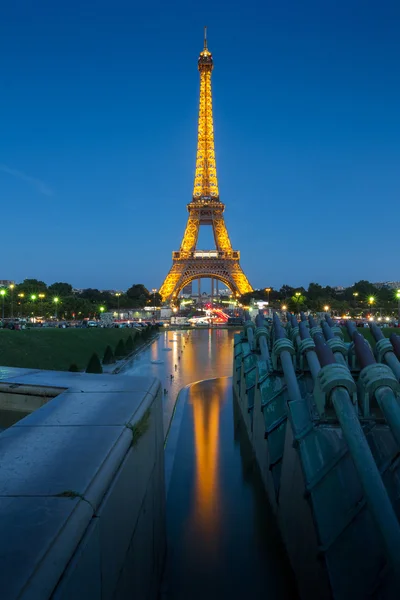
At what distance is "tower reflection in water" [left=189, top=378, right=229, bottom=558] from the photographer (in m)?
8.61

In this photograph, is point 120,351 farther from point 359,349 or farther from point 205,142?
point 205,142

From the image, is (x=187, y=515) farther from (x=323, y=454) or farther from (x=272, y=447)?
(x=323, y=454)

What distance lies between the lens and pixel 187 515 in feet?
30.0

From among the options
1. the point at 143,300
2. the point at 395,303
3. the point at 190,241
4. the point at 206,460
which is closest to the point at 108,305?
the point at 143,300

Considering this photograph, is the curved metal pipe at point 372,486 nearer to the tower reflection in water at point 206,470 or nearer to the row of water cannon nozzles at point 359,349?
the row of water cannon nozzles at point 359,349

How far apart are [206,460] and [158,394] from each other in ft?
24.6

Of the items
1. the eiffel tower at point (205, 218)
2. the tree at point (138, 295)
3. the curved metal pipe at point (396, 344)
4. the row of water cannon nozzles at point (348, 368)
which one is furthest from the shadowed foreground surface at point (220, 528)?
the tree at point (138, 295)

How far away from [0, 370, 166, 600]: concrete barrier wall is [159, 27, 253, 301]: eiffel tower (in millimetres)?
86810

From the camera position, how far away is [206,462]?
12227mm

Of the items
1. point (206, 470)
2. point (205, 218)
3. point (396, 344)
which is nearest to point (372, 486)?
point (396, 344)

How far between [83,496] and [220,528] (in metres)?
6.93

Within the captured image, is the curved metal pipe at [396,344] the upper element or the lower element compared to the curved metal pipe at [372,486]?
upper

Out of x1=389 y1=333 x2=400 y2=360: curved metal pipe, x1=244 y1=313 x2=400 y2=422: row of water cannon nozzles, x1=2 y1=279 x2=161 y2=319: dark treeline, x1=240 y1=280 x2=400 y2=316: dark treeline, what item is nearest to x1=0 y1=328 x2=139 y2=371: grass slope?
x1=244 y1=313 x2=400 y2=422: row of water cannon nozzles

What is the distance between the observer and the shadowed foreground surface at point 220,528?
6.89 metres
